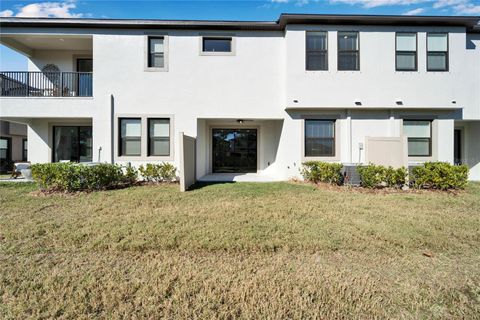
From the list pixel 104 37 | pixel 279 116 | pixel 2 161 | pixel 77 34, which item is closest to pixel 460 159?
pixel 279 116

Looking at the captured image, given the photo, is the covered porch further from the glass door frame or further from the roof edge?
the roof edge

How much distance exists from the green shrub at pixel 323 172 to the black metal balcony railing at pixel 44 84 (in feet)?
33.0

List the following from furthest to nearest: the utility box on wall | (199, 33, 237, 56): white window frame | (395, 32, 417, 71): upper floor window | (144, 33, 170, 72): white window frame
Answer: (199, 33, 237, 56): white window frame < (144, 33, 170, 72): white window frame < (395, 32, 417, 71): upper floor window < the utility box on wall

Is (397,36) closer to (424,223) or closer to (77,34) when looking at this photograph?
(424,223)

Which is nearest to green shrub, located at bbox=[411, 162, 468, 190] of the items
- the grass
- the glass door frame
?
the grass

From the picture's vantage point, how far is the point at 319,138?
1095 centimetres

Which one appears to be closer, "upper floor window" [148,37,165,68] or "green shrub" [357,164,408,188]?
"green shrub" [357,164,408,188]

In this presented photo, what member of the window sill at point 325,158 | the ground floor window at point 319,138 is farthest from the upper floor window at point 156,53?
the window sill at point 325,158

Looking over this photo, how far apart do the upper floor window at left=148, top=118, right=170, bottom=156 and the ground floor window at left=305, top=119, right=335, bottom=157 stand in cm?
608

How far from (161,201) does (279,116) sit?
6.30 metres

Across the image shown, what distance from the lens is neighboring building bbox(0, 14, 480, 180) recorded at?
1040 cm

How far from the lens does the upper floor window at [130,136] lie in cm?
1087

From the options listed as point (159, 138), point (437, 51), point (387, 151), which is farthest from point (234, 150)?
point (437, 51)

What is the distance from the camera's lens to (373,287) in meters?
3.13
